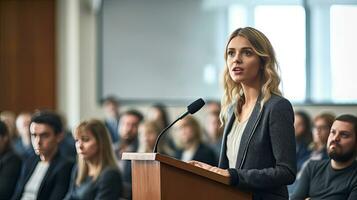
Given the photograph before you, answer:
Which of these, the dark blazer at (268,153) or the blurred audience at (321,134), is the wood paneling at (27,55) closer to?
the blurred audience at (321,134)

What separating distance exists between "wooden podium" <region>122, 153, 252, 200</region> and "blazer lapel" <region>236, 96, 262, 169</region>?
0.52 feet

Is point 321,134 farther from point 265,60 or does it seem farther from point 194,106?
point 194,106

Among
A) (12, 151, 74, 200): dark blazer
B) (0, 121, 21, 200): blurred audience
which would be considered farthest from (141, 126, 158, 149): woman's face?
(12, 151, 74, 200): dark blazer

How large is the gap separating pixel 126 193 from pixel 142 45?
5.80m

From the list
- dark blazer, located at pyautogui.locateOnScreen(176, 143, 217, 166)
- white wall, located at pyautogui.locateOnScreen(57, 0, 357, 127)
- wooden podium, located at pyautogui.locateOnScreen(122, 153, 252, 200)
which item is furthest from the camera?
white wall, located at pyautogui.locateOnScreen(57, 0, 357, 127)

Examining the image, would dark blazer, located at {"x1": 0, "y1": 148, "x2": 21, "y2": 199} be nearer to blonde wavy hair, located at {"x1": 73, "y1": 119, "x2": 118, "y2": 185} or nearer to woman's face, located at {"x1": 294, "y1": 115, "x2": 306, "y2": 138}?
blonde wavy hair, located at {"x1": 73, "y1": 119, "x2": 118, "y2": 185}

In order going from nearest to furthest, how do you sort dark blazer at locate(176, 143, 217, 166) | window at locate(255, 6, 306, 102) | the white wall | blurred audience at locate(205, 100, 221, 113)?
dark blazer at locate(176, 143, 217, 166), blurred audience at locate(205, 100, 221, 113), window at locate(255, 6, 306, 102), the white wall

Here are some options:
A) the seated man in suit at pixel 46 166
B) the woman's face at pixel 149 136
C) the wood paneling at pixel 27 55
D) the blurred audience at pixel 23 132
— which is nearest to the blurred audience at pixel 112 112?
the blurred audience at pixel 23 132

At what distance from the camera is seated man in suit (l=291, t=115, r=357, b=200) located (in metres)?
3.88

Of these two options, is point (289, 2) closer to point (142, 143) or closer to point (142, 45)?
point (142, 45)

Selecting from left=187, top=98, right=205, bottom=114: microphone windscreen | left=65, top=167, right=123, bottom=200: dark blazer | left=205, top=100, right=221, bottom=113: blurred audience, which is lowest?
left=65, top=167, right=123, bottom=200: dark blazer

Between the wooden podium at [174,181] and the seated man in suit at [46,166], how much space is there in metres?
2.03

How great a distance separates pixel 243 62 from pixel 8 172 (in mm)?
2902

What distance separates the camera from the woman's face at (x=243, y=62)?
3.12 metres
